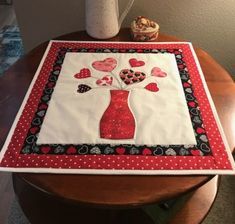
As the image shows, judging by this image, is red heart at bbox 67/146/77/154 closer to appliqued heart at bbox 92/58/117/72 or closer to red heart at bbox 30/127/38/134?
red heart at bbox 30/127/38/134

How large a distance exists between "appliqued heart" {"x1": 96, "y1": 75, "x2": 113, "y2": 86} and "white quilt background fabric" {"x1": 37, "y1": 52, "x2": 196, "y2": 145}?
0.04 ft

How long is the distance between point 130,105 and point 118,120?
0.21 ft

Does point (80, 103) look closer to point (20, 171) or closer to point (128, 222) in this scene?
point (20, 171)

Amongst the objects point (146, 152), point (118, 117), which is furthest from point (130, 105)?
point (146, 152)

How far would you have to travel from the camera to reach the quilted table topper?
0.60 meters

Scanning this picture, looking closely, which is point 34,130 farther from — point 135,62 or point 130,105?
point 135,62

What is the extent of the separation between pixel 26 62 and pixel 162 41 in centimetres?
44

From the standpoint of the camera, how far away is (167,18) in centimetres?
117

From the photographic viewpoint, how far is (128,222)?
897mm

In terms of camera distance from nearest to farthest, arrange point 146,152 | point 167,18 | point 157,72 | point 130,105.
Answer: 1. point 146,152
2. point 130,105
3. point 157,72
4. point 167,18

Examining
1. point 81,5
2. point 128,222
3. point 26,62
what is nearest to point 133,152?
point 128,222

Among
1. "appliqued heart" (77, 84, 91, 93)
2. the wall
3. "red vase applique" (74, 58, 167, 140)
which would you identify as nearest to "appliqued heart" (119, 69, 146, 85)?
"red vase applique" (74, 58, 167, 140)

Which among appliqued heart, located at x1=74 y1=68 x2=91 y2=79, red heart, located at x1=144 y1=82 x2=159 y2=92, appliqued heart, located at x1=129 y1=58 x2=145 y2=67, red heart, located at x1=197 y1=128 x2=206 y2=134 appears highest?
appliqued heart, located at x1=129 y1=58 x2=145 y2=67

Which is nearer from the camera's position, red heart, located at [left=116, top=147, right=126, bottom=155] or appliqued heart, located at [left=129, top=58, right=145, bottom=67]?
red heart, located at [left=116, top=147, right=126, bottom=155]
